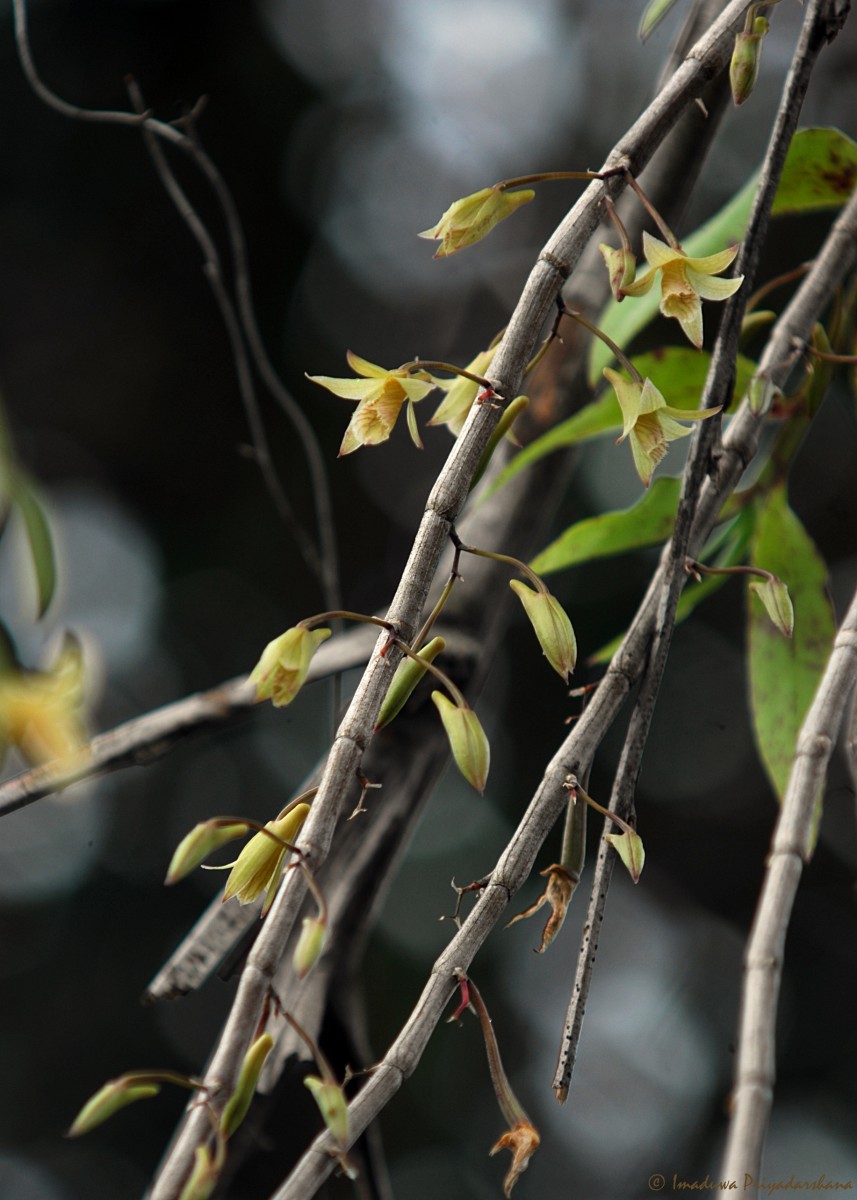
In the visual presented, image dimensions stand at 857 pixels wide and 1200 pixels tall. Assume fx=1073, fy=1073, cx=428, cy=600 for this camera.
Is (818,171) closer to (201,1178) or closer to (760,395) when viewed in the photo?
(760,395)

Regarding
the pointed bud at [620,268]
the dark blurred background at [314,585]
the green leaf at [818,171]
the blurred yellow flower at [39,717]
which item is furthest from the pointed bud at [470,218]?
the dark blurred background at [314,585]

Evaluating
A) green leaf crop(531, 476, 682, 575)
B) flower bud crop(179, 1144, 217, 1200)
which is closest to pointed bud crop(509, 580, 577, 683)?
flower bud crop(179, 1144, 217, 1200)

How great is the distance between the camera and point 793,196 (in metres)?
0.49

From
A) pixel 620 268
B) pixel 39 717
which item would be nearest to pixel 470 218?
pixel 620 268

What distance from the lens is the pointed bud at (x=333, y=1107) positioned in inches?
7.1

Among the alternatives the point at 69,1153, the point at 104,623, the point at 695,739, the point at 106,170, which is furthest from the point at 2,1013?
the point at 106,170

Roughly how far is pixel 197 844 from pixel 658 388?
351 mm

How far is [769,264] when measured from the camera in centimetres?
142

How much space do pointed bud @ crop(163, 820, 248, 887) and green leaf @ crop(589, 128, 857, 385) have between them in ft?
0.98

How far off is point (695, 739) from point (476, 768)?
1.33 metres

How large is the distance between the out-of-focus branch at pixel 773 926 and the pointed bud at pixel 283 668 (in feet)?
0.43

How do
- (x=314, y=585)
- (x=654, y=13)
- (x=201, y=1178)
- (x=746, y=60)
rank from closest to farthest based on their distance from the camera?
1. (x=201, y=1178)
2. (x=746, y=60)
3. (x=654, y=13)
4. (x=314, y=585)

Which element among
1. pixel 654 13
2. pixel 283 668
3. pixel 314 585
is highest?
pixel 654 13

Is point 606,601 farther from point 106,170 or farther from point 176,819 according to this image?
point 106,170
